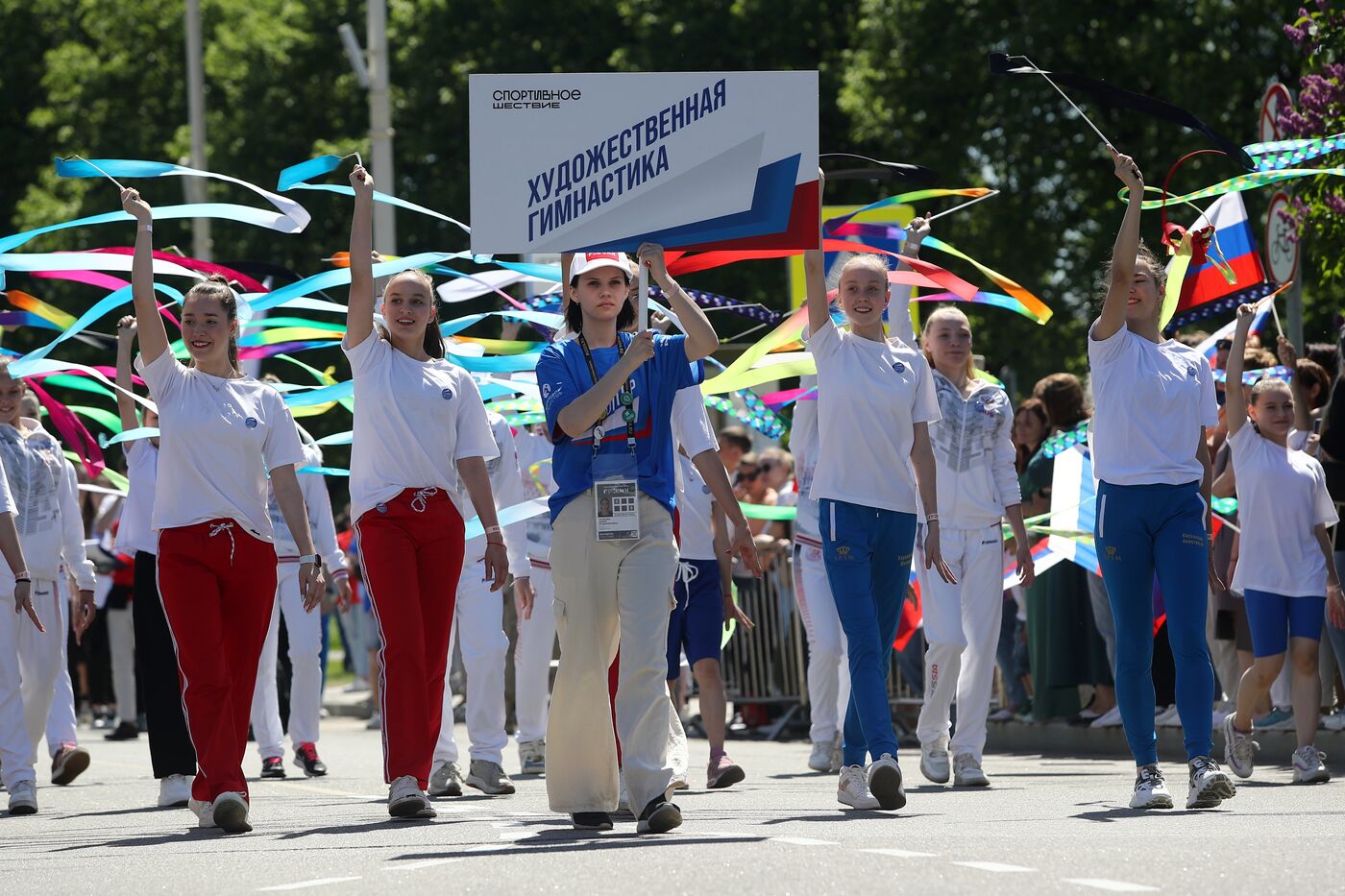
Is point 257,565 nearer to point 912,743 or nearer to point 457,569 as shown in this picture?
point 457,569

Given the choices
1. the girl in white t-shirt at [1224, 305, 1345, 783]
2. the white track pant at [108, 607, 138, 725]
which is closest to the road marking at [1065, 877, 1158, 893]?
the girl in white t-shirt at [1224, 305, 1345, 783]

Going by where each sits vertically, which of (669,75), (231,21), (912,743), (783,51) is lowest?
(912,743)

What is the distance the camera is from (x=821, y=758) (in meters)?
11.2

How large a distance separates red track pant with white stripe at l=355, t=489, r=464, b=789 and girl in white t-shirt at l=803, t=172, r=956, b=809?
1.51 meters

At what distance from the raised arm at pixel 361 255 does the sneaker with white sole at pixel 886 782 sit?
2.59 m

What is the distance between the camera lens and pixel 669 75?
780 cm

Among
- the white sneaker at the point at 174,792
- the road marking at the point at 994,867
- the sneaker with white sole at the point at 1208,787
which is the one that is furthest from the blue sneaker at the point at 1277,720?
the white sneaker at the point at 174,792

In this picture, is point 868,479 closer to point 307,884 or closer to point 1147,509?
point 1147,509

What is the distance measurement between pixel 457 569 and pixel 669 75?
6.84ft

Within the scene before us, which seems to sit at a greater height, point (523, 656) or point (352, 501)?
point (352, 501)

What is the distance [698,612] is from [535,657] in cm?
92

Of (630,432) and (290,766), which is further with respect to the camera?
(290,766)

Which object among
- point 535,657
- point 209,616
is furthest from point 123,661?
point 209,616

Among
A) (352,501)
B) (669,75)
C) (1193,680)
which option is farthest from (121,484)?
(1193,680)
